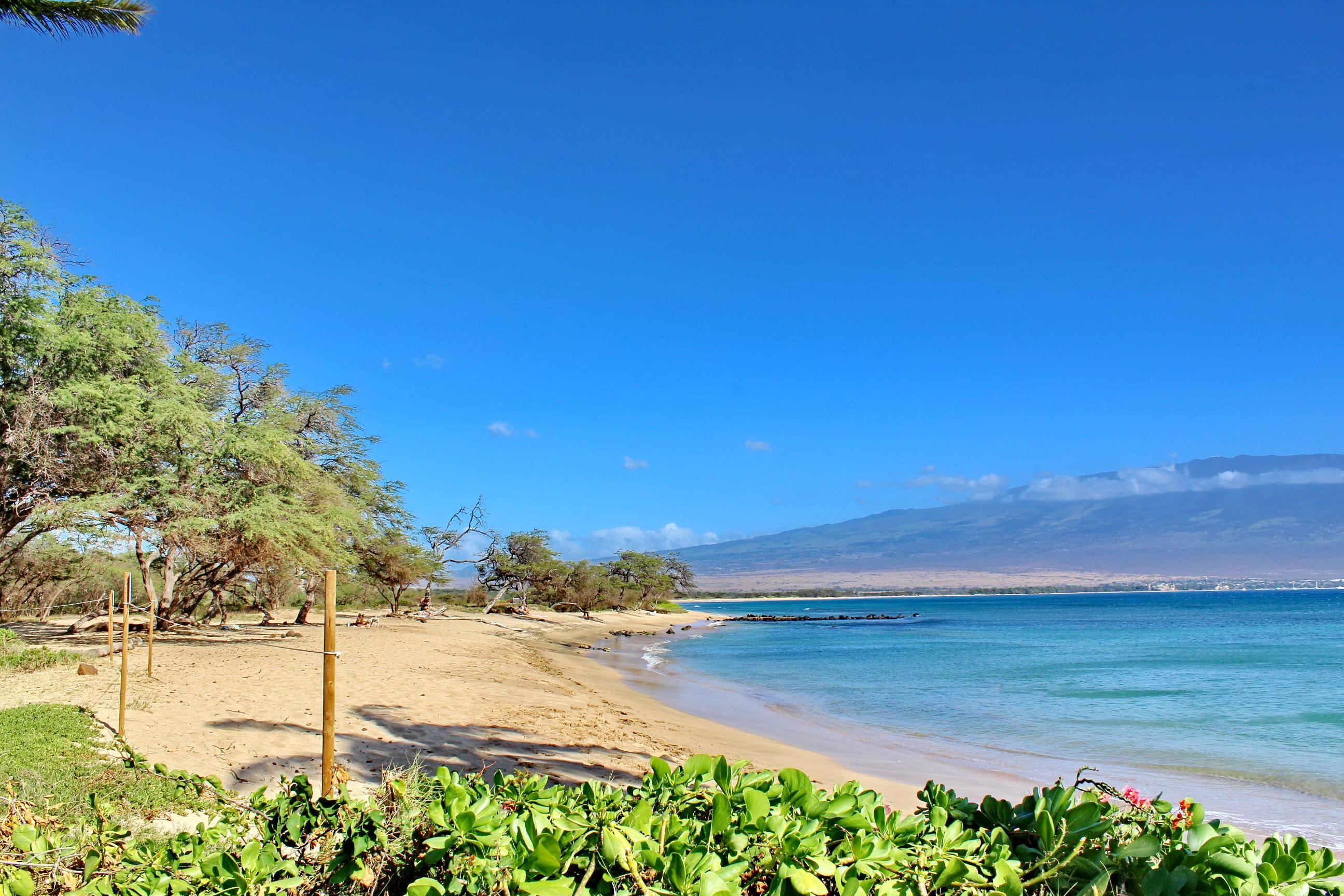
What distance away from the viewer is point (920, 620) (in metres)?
69.6

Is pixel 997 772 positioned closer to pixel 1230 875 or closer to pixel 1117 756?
pixel 1117 756

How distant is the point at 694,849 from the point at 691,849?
2 centimetres

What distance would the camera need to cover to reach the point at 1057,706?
17219 millimetres

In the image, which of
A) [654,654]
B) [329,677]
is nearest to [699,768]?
[329,677]

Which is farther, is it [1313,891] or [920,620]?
[920,620]

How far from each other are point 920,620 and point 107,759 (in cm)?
6955

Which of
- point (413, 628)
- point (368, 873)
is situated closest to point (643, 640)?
point (413, 628)

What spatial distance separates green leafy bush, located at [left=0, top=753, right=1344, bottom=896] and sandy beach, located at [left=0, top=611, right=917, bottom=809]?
181cm

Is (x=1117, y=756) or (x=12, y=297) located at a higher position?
(x=12, y=297)

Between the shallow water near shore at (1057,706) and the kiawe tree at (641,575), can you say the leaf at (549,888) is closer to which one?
the shallow water near shore at (1057,706)

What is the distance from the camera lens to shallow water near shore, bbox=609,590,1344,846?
1059 cm

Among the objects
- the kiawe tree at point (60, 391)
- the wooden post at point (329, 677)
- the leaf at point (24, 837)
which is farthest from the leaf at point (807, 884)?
the kiawe tree at point (60, 391)

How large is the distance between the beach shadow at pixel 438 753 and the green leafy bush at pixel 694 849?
204 inches

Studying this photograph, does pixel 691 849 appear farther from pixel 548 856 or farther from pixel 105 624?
pixel 105 624
